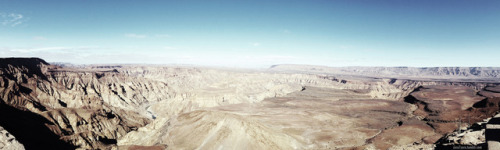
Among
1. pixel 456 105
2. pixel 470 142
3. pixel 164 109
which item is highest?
pixel 470 142

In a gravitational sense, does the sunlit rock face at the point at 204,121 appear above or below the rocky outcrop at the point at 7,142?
below

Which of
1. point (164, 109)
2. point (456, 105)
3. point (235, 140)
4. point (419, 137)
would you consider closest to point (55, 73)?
point (164, 109)

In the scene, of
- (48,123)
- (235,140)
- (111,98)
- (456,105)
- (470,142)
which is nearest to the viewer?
(470,142)

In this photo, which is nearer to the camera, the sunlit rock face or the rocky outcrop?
the rocky outcrop

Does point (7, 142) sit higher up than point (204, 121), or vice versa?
point (7, 142)

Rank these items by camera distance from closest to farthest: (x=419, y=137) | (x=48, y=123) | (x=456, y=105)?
(x=419, y=137), (x=48, y=123), (x=456, y=105)

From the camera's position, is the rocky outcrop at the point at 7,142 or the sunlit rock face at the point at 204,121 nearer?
the rocky outcrop at the point at 7,142

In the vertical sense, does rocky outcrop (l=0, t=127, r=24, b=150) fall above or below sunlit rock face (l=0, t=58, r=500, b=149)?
above

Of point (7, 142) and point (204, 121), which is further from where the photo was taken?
point (204, 121)

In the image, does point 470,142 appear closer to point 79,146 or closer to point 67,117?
point 79,146

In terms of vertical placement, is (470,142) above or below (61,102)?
above

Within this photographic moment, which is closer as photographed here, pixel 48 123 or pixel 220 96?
pixel 48 123
